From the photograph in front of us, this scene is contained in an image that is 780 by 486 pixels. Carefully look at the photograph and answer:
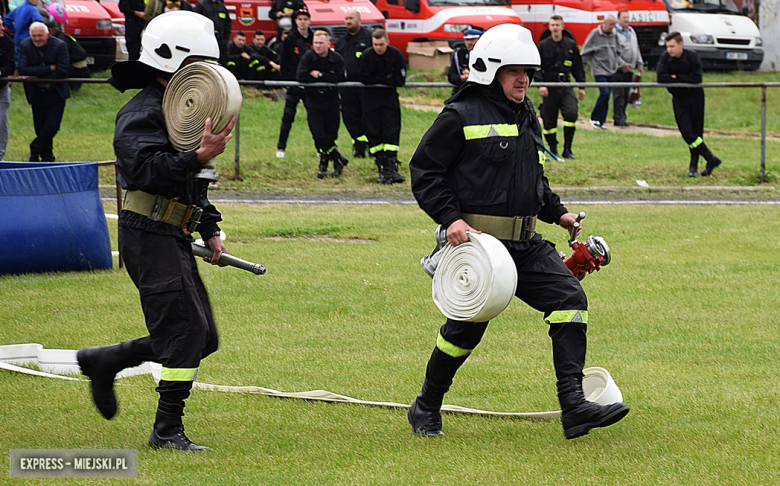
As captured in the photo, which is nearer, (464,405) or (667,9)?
(464,405)

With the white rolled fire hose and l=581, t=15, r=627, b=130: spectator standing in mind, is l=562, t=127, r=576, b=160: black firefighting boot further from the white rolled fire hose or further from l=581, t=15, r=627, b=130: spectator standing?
the white rolled fire hose

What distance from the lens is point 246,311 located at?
8516 millimetres

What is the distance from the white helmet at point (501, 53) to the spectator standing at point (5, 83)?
11.5 metres

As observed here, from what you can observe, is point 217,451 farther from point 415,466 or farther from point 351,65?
point 351,65

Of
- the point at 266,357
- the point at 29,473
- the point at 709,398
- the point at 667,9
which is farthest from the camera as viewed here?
the point at 667,9

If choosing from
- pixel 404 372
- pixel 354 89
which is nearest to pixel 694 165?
pixel 354 89

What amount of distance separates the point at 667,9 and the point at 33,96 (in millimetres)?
16496

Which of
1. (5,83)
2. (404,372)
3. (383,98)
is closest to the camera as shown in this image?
(404,372)

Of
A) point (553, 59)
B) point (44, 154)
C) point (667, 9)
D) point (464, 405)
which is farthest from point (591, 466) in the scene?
point (667, 9)

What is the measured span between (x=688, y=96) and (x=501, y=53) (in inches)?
463

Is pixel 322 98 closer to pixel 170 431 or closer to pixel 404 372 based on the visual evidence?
pixel 404 372

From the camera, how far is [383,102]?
52.5ft

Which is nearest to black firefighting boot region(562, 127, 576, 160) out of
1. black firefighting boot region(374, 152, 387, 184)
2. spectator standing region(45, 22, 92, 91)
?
black firefighting boot region(374, 152, 387, 184)

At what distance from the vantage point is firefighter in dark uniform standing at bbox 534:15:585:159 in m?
17.9
